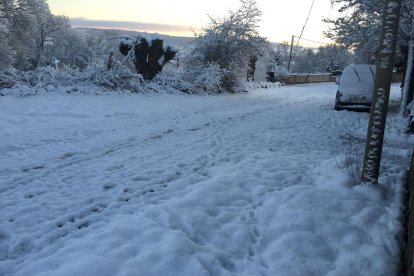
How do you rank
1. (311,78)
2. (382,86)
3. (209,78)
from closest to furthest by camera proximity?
(382,86) < (209,78) < (311,78)

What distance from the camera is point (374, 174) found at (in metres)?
5.20

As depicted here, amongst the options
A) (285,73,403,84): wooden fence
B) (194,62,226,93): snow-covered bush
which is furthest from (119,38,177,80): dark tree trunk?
(285,73,403,84): wooden fence

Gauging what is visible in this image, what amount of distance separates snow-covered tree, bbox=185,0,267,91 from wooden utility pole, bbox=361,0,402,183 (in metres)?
18.0

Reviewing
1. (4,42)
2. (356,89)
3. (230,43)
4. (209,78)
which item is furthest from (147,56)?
(4,42)

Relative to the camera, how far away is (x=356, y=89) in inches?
588

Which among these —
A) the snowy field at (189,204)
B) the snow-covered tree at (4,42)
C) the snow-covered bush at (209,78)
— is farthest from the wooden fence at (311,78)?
the snowy field at (189,204)

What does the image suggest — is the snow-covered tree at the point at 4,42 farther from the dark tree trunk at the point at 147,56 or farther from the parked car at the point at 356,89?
the parked car at the point at 356,89

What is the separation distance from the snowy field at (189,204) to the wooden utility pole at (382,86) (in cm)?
37

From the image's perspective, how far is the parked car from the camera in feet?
47.8

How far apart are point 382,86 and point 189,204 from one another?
2876 mm

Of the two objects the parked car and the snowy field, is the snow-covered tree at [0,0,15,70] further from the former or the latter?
the parked car

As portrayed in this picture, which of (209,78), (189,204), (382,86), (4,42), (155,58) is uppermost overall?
(4,42)

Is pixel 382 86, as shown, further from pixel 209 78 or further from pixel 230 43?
pixel 230 43

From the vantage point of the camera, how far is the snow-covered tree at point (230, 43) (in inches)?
901
